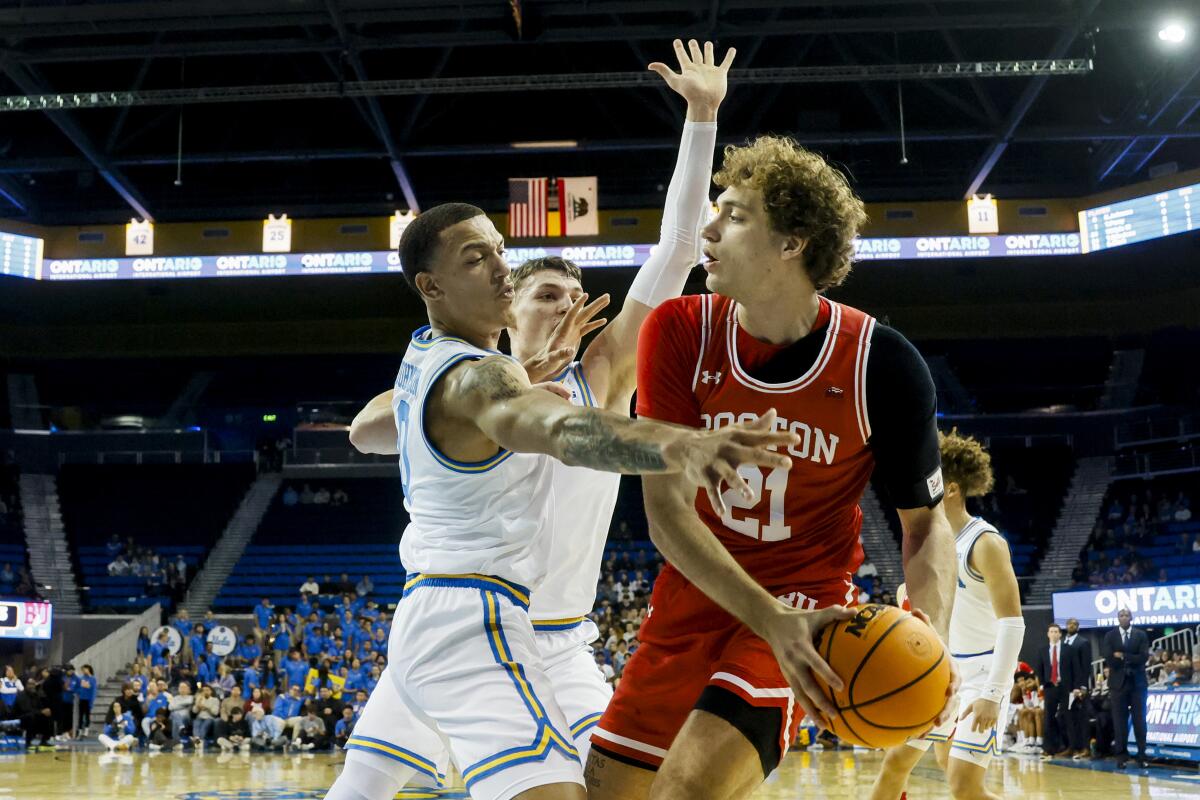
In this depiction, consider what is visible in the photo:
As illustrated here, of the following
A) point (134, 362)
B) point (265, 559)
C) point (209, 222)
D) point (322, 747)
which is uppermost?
point (209, 222)

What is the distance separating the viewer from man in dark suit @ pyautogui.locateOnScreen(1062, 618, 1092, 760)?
1436 cm

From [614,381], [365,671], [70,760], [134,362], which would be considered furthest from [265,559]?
[614,381]

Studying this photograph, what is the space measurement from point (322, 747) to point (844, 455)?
53.6 feet

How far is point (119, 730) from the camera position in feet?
Answer: 60.6

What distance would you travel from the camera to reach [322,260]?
915 inches

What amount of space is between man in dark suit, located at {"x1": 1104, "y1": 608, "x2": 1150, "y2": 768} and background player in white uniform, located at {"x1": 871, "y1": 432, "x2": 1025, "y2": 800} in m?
6.98

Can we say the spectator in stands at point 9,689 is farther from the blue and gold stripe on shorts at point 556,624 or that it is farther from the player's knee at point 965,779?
the blue and gold stripe on shorts at point 556,624

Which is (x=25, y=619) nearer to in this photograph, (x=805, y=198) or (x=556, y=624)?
(x=556, y=624)

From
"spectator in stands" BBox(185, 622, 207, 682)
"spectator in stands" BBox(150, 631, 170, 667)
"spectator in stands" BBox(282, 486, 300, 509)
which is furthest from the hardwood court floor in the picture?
"spectator in stands" BBox(282, 486, 300, 509)

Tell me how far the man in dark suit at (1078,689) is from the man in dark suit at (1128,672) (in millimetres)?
1153

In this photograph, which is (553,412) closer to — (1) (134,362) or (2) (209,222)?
(2) (209,222)

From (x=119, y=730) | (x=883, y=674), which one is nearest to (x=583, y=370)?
(x=883, y=674)

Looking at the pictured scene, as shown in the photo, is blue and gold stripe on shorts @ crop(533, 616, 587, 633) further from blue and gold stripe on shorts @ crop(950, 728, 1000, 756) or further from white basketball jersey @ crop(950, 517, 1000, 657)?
white basketball jersey @ crop(950, 517, 1000, 657)

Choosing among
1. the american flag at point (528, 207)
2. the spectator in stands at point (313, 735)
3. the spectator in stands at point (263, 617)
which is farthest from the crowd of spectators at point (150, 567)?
the american flag at point (528, 207)
